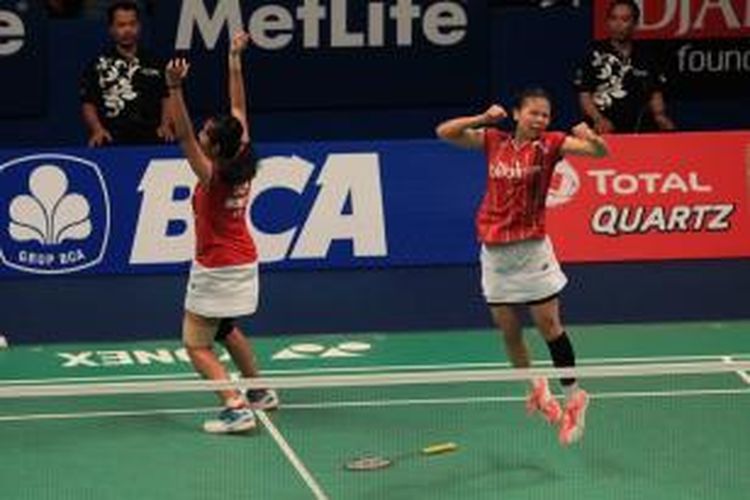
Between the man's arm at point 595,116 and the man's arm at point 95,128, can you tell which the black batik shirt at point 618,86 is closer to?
the man's arm at point 595,116

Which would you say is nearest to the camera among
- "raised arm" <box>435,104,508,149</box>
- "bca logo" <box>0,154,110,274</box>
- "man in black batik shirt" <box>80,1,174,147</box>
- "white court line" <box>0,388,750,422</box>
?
"raised arm" <box>435,104,508,149</box>

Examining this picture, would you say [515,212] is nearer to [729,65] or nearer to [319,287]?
[319,287]

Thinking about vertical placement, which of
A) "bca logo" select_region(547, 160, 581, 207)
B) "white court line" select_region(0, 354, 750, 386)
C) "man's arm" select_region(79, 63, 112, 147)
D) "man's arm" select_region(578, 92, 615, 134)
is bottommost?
"white court line" select_region(0, 354, 750, 386)

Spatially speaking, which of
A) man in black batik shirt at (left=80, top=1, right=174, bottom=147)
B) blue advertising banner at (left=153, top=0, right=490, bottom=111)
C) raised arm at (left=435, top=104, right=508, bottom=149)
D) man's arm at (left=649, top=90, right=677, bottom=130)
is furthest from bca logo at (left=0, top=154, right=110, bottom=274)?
man's arm at (left=649, top=90, right=677, bottom=130)

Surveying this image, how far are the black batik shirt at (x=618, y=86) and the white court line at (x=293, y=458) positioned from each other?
17.2 ft

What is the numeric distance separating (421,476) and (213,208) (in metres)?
2.08

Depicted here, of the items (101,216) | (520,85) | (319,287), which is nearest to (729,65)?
(520,85)

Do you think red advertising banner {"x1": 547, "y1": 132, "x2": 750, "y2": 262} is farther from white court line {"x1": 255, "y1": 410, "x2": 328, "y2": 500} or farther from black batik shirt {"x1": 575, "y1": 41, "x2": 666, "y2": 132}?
white court line {"x1": 255, "y1": 410, "x2": 328, "y2": 500}

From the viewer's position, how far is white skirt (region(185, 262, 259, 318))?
10180 millimetres

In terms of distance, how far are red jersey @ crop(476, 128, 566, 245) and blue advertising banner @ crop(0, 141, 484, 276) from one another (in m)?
3.43

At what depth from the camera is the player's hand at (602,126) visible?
14.4 m

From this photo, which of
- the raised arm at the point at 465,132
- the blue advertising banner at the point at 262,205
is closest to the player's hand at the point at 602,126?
the blue advertising banner at the point at 262,205

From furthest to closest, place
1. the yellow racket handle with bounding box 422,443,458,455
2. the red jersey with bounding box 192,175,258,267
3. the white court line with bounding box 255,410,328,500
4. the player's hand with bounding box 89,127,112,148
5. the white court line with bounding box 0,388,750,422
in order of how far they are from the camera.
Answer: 1. the player's hand with bounding box 89,127,112,148
2. the white court line with bounding box 0,388,750,422
3. the red jersey with bounding box 192,175,258,267
4. the yellow racket handle with bounding box 422,443,458,455
5. the white court line with bounding box 255,410,328,500

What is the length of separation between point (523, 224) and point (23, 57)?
6.77 metres
